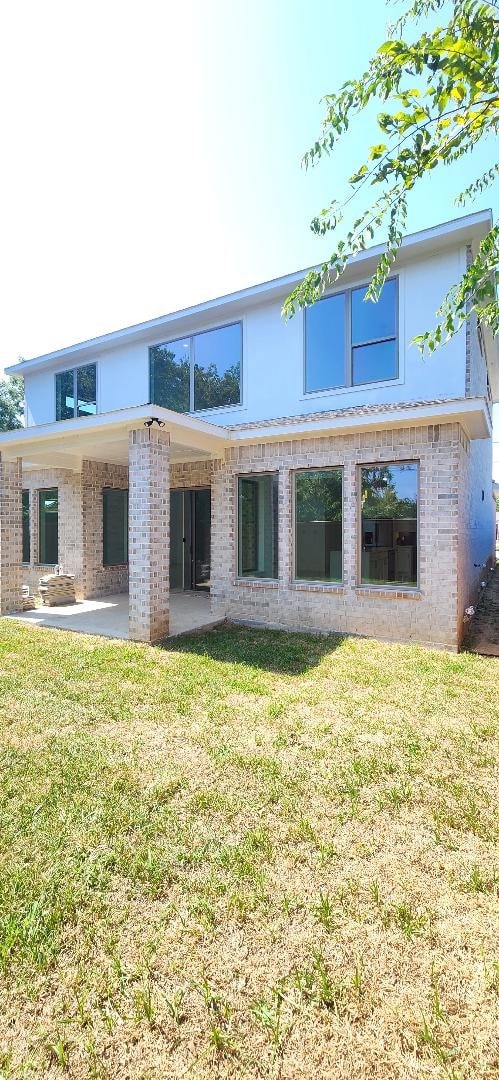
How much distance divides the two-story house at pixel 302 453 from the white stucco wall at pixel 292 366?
3cm

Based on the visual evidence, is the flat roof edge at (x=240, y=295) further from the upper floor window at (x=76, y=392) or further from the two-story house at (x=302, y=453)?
the upper floor window at (x=76, y=392)

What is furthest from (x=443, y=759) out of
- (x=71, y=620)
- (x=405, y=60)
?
(x=71, y=620)

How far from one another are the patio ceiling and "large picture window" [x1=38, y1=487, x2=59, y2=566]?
176 cm

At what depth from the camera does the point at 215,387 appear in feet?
32.4

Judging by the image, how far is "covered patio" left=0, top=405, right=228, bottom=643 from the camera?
704cm

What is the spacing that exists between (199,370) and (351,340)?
11.5 ft

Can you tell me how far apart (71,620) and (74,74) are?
24.9ft

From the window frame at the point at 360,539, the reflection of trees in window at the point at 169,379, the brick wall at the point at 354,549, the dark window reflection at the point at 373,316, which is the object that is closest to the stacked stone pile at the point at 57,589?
the brick wall at the point at 354,549

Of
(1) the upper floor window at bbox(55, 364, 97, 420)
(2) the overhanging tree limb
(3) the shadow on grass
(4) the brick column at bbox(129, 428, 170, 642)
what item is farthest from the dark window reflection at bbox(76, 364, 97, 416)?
(2) the overhanging tree limb

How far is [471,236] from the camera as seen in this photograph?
695 cm

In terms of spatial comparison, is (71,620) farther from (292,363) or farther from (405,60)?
(405,60)

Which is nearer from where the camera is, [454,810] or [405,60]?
[405,60]

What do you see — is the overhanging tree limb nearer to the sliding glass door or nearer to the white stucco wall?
the white stucco wall

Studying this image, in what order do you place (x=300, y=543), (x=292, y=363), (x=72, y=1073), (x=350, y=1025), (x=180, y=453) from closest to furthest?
(x=72, y=1073), (x=350, y=1025), (x=300, y=543), (x=292, y=363), (x=180, y=453)
